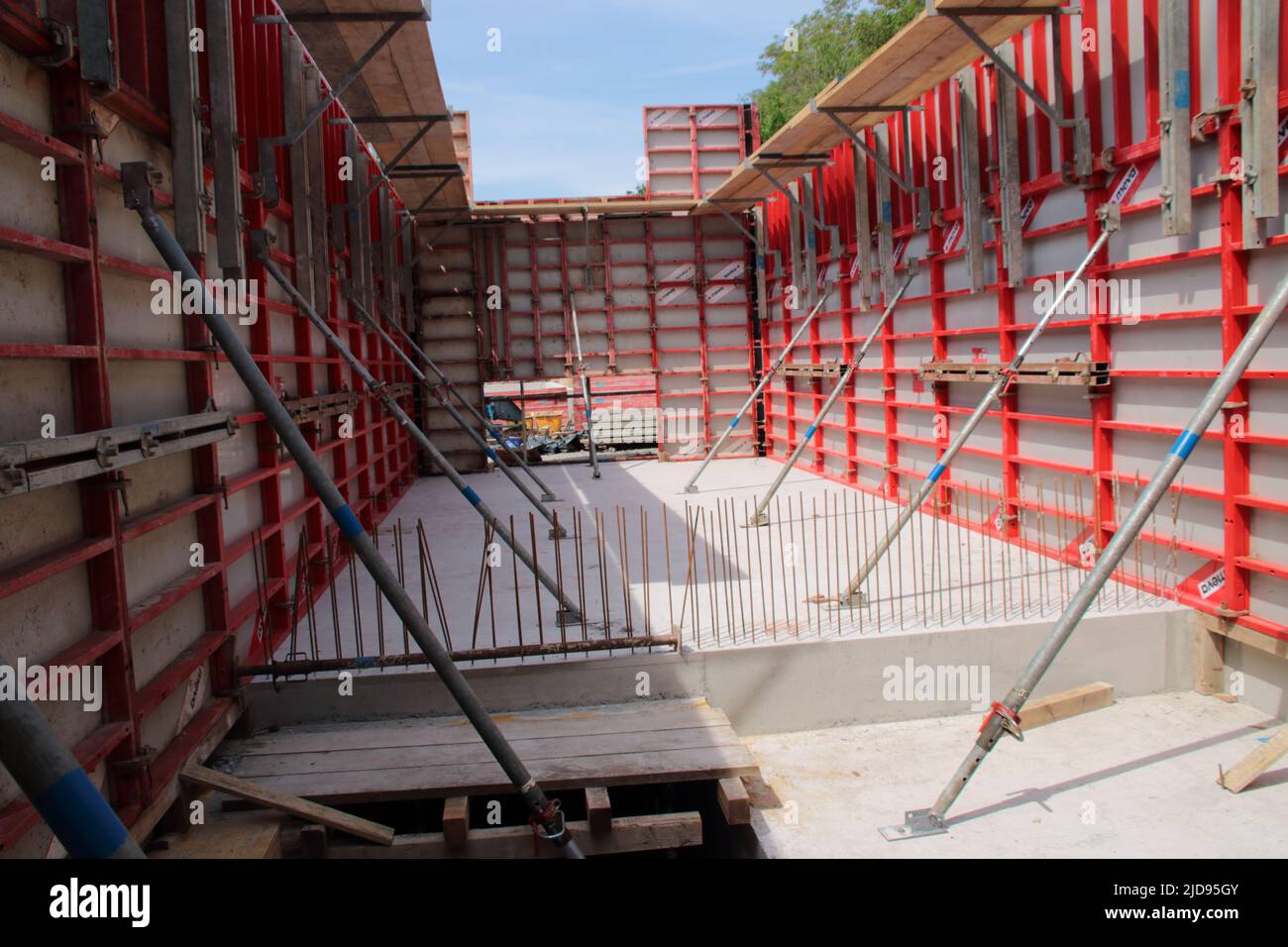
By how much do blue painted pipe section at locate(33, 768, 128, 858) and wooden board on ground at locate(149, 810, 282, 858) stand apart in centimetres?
287

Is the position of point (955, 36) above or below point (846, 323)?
above

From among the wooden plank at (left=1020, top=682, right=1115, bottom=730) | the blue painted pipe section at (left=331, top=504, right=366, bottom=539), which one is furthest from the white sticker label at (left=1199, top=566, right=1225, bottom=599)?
the blue painted pipe section at (left=331, top=504, right=366, bottom=539)

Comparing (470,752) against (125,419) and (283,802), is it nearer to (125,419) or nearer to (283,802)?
(283,802)

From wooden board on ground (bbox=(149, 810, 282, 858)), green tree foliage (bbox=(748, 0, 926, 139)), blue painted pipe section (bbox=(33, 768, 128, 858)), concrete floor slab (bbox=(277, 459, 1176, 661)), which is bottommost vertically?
wooden board on ground (bbox=(149, 810, 282, 858))

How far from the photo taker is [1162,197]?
6.98 m

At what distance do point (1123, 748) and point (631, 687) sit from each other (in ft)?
9.48

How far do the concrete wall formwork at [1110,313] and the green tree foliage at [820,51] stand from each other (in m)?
25.7

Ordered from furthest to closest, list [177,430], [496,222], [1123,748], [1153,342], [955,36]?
[496,222] → [955,36] → [1153,342] → [1123,748] → [177,430]

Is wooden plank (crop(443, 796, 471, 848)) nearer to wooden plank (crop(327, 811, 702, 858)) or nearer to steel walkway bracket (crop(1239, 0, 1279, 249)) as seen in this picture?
wooden plank (crop(327, 811, 702, 858))

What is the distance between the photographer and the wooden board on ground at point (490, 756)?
5633mm

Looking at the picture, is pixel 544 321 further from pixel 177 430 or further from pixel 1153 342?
pixel 177 430

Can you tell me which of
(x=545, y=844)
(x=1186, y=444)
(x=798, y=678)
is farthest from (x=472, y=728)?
(x=1186, y=444)

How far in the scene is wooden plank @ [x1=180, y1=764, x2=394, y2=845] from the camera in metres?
5.16

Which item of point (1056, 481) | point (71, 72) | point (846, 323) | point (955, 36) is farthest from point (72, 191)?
point (846, 323)
